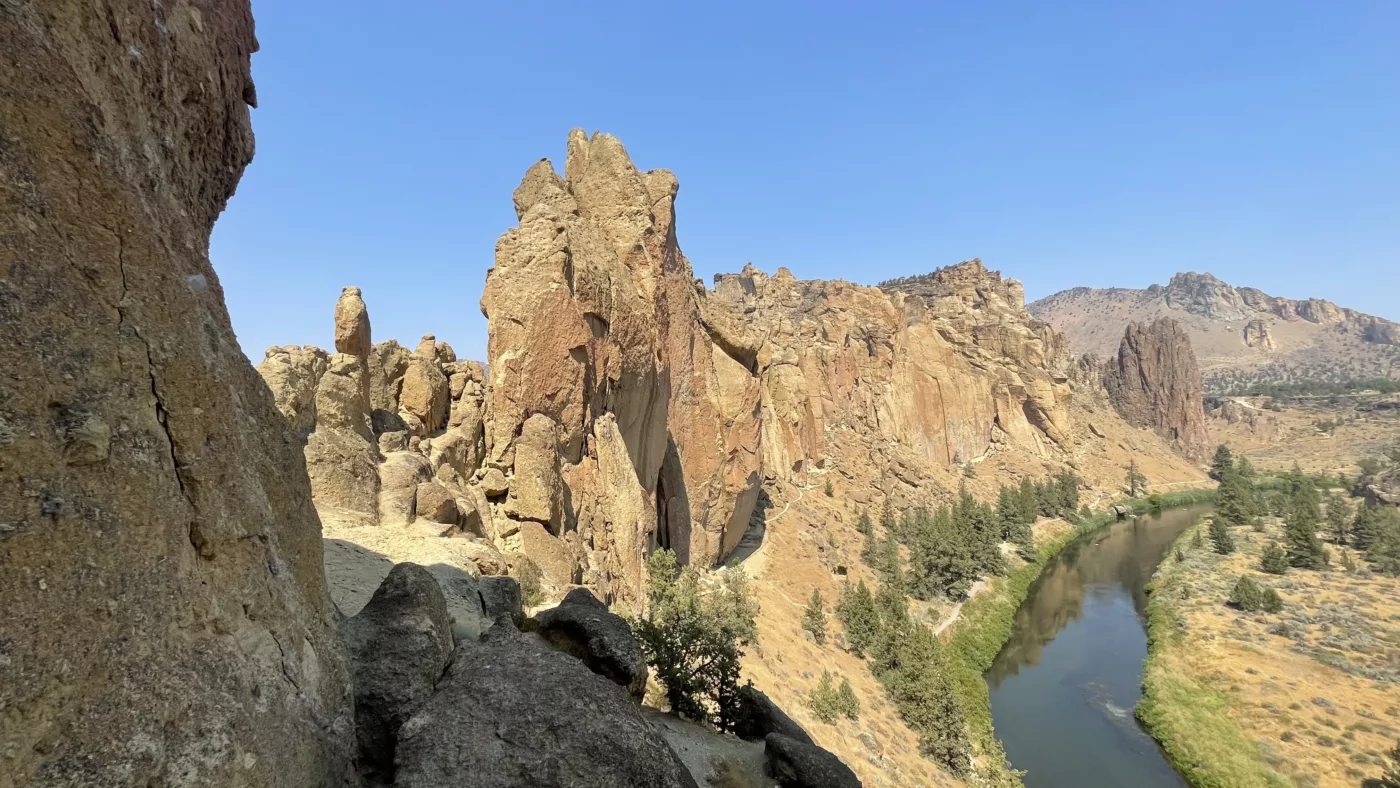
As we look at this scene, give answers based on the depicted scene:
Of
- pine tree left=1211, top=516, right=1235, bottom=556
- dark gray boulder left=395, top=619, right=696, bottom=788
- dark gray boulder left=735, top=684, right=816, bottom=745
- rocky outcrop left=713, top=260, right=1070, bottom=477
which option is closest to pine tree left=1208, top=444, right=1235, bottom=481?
rocky outcrop left=713, top=260, right=1070, bottom=477

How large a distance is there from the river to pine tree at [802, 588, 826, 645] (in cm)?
1003

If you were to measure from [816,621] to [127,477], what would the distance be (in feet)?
112

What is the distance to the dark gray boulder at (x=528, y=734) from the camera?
6.11 metres

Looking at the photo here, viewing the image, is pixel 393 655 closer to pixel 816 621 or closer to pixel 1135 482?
pixel 816 621

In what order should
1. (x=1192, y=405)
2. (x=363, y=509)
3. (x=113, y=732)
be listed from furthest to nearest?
(x=1192, y=405) < (x=363, y=509) < (x=113, y=732)

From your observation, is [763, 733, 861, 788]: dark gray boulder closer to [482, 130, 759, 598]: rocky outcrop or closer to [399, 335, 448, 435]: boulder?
[482, 130, 759, 598]: rocky outcrop

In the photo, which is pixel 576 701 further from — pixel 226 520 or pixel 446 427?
pixel 446 427

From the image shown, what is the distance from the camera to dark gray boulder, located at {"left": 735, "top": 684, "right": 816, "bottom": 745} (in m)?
14.6

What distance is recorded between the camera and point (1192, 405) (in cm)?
12675

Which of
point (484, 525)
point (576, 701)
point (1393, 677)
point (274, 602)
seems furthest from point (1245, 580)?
point (274, 602)

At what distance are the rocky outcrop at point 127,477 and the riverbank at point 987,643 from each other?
84.0 feet

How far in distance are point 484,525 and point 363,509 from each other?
412 centimetres

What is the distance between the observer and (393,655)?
7.73m

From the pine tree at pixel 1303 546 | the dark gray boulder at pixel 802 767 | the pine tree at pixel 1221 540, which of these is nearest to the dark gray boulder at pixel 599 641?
the dark gray boulder at pixel 802 767
